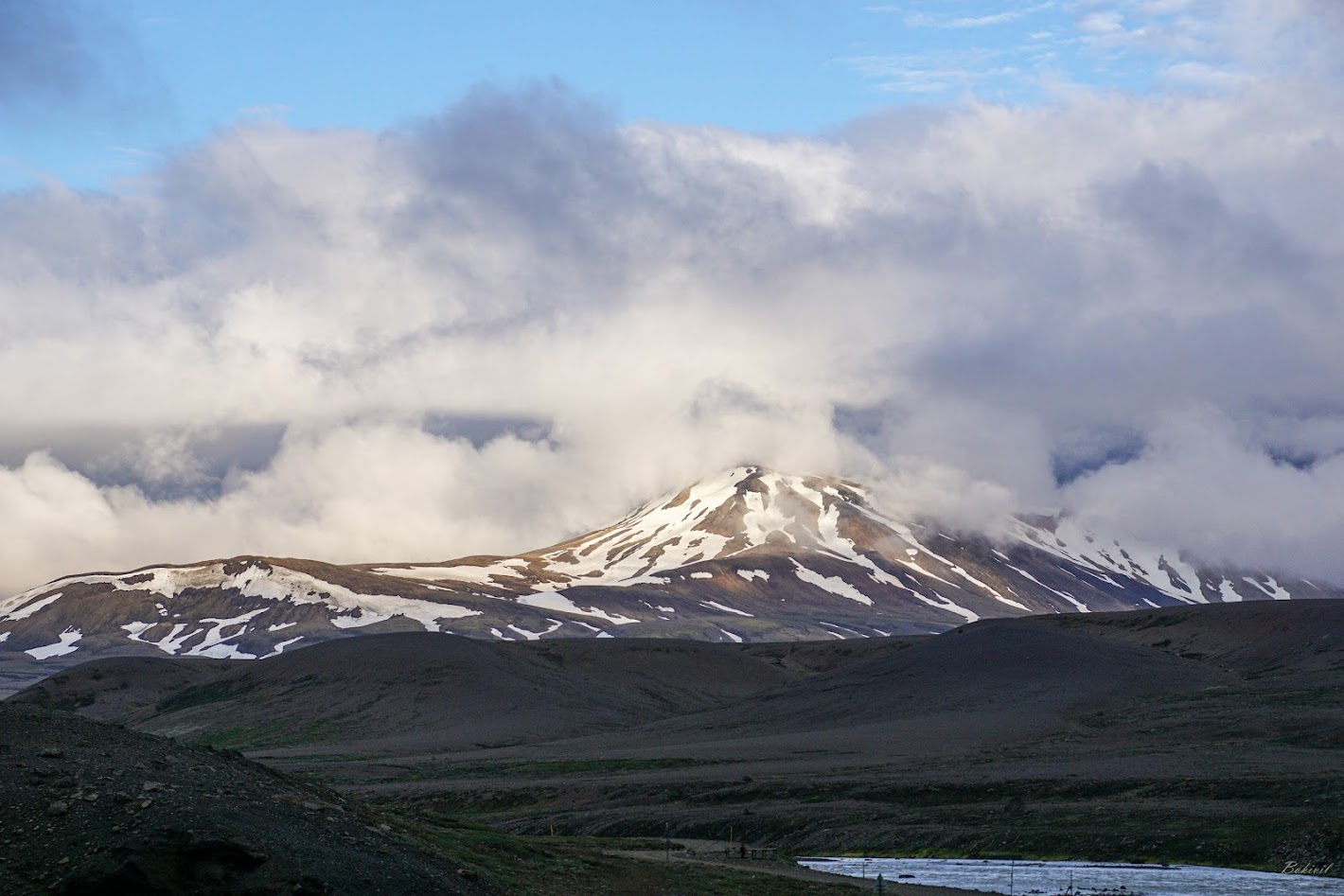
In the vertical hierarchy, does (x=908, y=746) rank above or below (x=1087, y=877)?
above

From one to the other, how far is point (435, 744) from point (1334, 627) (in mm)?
105663

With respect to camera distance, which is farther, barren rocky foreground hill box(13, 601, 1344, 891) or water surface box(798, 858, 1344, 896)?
barren rocky foreground hill box(13, 601, 1344, 891)

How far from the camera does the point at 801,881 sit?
5466 cm

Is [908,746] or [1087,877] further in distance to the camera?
[908,746]

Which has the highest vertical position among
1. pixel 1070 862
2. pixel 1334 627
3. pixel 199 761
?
pixel 1334 627

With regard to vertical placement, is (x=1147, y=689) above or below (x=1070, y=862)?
above

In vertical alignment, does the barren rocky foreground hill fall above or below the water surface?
above

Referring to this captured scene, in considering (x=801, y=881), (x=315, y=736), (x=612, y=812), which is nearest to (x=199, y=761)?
(x=801, y=881)

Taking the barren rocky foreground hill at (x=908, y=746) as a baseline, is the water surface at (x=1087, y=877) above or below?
below

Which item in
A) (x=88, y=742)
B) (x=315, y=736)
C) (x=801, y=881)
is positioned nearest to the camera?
(x=88, y=742)

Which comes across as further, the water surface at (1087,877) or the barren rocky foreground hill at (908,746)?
→ the barren rocky foreground hill at (908,746)

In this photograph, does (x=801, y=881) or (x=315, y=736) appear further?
(x=315, y=736)

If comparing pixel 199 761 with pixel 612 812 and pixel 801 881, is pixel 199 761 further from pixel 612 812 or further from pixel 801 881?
pixel 612 812

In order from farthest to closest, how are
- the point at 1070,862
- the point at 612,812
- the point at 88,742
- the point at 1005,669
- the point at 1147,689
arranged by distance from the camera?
the point at 1005,669 → the point at 1147,689 → the point at 612,812 → the point at 1070,862 → the point at 88,742
